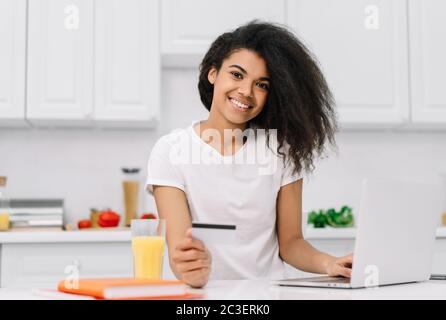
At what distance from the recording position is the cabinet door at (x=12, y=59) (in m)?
2.89

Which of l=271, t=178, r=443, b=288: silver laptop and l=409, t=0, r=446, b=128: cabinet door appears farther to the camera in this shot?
l=409, t=0, r=446, b=128: cabinet door

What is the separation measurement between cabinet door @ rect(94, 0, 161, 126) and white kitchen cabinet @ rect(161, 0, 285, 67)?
63 millimetres

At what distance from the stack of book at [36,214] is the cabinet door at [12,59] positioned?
0.38m

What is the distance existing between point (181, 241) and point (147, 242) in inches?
2.6

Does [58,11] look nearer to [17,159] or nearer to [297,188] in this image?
[17,159]

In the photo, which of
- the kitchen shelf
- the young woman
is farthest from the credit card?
the kitchen shelf

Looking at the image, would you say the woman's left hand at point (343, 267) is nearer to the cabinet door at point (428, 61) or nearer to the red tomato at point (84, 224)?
the red tomato at point (84, 224)

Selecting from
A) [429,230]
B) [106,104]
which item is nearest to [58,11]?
[106,104]

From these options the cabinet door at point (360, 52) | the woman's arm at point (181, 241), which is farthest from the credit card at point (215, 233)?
the cabinet door at point (360, 52)

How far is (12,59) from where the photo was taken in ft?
9.58

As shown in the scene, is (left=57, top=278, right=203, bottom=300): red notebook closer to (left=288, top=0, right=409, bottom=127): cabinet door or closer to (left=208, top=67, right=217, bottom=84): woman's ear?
(left=208, top=67, right=217, bottom=84): woman's ear

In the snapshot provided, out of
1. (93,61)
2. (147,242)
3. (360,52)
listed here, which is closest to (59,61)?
(93,61)

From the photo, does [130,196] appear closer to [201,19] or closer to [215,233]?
[201,19]

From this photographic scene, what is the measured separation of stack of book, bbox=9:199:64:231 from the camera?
9.50 feet
